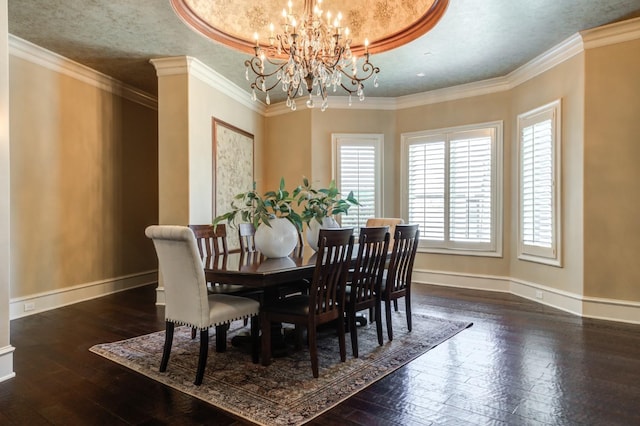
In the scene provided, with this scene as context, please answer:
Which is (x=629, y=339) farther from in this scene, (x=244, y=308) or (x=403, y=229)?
(x=244, y=308)

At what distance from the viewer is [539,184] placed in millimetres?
4980

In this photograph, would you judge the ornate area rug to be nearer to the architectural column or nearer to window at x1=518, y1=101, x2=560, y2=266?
the architectural column

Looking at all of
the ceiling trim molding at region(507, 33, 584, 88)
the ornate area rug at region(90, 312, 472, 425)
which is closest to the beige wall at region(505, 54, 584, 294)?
the ceiling trim molding at region(507, 33, 584, 88)

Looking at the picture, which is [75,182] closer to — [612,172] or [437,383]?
[437,383]

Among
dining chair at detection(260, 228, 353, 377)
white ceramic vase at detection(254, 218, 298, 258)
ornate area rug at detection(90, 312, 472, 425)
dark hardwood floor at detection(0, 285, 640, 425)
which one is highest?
white ceramic vase at detection(254, 218, 298, 258)

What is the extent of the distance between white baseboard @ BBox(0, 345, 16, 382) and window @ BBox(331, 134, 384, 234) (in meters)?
4.57

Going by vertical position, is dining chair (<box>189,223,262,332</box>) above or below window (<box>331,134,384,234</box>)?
below

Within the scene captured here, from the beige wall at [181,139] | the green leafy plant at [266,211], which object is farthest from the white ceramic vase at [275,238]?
the beige wall at [181,139]

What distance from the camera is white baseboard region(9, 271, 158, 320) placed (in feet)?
14.1

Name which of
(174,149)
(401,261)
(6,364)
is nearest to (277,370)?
(401,261)

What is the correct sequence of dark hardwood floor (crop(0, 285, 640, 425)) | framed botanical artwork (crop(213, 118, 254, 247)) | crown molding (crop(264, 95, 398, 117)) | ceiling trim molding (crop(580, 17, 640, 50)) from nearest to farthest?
1. dark hardwood floor (crop(0, 285, 640, 425))
2. ceiling trim molding (crop(580, 17, 640, 50))
3. framed botanical artwork (crop(213, 118, 254, 247))
4. crown molding (crop(264, 95, 398, 117))

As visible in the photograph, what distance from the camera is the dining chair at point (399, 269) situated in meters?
3.44

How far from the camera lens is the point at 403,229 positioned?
3.45 metres

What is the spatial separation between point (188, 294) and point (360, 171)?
14.2 feet
